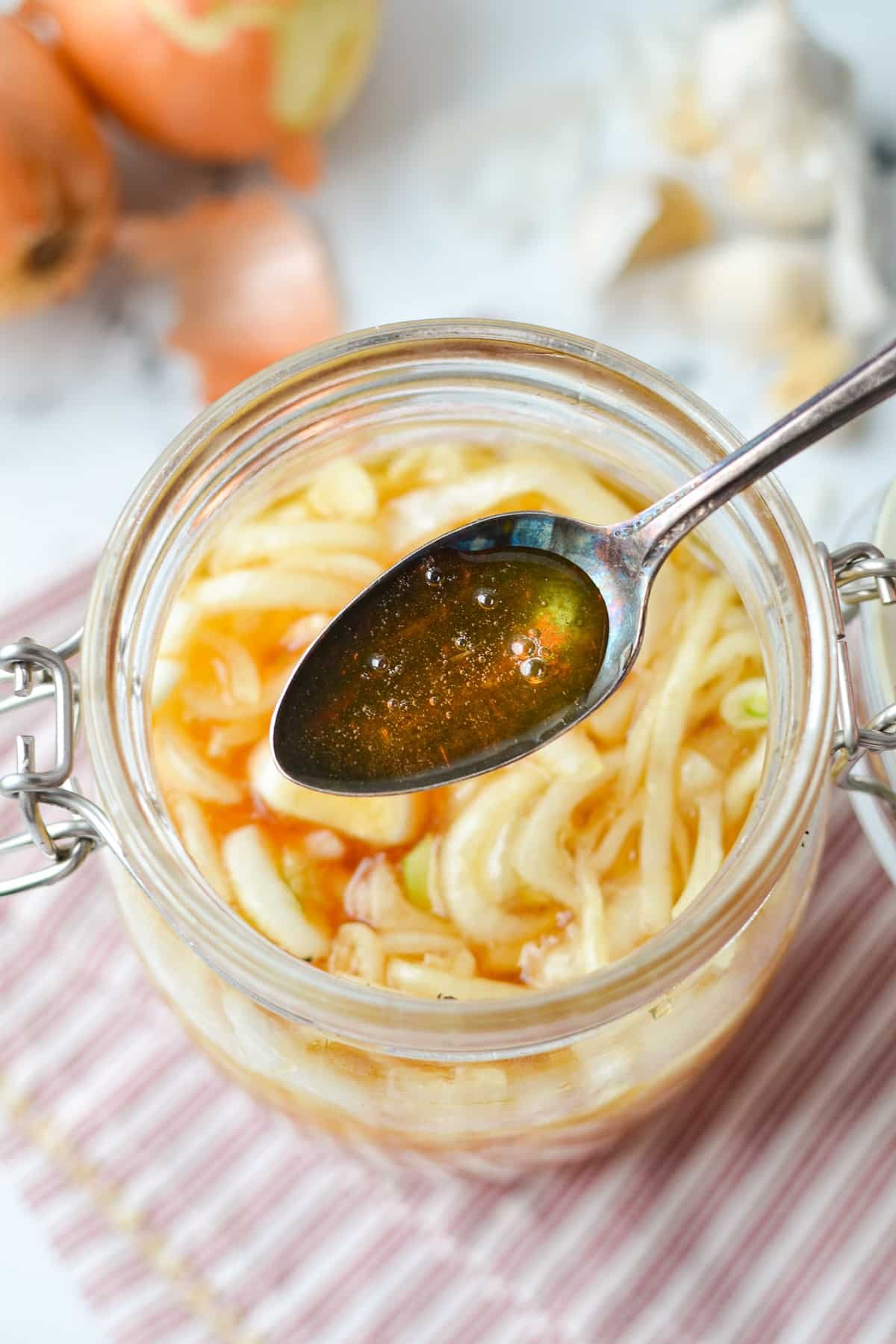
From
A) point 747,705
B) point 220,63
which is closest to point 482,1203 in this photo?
point 747,705

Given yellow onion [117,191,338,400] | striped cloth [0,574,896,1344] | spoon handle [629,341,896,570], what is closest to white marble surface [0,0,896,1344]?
yellow onion [117,191,338,400]

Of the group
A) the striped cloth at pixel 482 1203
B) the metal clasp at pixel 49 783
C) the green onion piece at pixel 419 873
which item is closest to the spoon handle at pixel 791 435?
the green onion piece at pixel 419 873

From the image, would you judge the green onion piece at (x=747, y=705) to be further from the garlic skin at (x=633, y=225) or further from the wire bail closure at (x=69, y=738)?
the garlic skin at (x=633, y=225)

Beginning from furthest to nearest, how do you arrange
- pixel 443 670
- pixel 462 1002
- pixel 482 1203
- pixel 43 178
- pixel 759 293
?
pixel 759 293 → pixel 43 178 → pixel 482 1203 → pixel 443 670 → pixel 462 1002

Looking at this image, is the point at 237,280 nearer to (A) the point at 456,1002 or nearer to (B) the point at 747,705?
(B) the point at 747,705

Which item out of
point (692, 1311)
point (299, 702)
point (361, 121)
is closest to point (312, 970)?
point (299, 702)

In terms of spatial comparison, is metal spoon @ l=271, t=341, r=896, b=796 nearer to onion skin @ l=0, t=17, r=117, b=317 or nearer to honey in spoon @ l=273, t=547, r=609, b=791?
honey in spoon @ l=273, t=547, r=609, b=791

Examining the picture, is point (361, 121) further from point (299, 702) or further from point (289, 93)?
point (299, 702)
